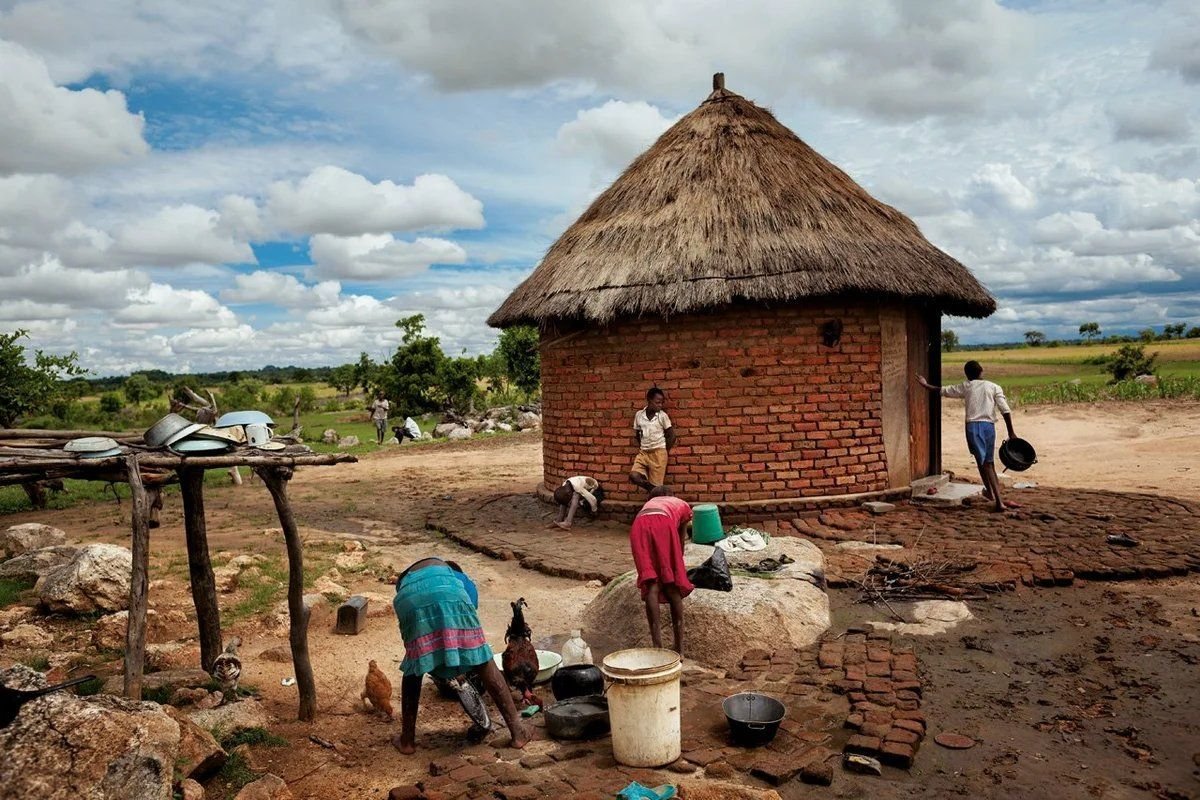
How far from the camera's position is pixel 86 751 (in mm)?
3078

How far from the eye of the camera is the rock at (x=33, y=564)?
751 cm

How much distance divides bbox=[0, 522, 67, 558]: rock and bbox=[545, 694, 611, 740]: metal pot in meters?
6.76

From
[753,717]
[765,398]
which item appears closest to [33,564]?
[753,717]

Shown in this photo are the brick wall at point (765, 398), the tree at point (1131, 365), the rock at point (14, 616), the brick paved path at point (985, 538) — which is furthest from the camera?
the tree at point (1131, 365)

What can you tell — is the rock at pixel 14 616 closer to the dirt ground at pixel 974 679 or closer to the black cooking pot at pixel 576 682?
the dirt ground at pixel 974 679

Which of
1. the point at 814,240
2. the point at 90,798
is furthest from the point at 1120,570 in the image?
the point at 90,798

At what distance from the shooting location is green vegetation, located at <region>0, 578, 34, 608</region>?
6801mm

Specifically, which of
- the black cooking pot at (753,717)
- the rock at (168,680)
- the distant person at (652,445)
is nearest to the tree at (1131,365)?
the distant person at (652,445)

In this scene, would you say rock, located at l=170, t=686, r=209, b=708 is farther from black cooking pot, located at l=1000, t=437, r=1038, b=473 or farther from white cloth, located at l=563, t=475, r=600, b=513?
black cooking pot, located at l=1000, t=437, r=1038, b=473

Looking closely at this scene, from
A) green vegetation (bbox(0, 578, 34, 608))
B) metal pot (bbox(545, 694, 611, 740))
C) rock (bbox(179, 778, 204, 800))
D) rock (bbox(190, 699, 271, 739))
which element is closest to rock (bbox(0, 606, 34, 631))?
green vegetation (bbox(0, 578, 34, 608))

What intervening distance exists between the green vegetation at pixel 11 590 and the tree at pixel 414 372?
20.5 m

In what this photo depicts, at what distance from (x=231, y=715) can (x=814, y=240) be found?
23.1ft

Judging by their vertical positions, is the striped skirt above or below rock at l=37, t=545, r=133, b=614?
above

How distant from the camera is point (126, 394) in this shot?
131 ft
